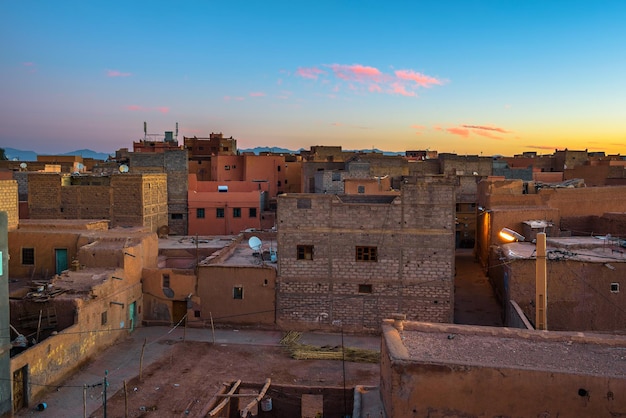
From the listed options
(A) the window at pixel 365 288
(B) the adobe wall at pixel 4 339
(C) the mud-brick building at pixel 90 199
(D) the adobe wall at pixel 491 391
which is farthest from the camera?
(C) the mud-brick building at pixel 90 199

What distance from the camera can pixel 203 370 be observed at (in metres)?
17.0

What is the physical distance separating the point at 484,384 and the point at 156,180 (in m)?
26.7

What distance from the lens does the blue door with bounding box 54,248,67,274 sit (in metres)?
21.5

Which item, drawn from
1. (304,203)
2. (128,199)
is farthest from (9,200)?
(304,203)

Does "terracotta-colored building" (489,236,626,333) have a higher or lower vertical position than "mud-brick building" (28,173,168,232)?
lower

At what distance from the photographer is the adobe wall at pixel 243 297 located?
20438mm

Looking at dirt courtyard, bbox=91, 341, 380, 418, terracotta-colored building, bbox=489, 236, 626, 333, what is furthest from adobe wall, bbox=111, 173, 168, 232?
terracotta-colored building, bbox=489, 236, 626, 333

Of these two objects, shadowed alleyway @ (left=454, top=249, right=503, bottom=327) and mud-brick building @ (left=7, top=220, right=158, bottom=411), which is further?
shadowed alleyway @ (left=454, top=249, right=503, bottom=327)

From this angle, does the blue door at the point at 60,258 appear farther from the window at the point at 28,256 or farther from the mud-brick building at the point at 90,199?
the mud-brick building at the point at 90,199

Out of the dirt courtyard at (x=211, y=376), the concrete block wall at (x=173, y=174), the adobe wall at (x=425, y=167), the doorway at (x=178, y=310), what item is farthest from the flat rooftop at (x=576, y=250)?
the adobe wall at (x=425, y=167)

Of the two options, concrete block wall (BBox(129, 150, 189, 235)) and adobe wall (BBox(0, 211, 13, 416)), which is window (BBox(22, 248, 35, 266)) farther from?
concrete block wall (BBox(129, 150, 189, 235))

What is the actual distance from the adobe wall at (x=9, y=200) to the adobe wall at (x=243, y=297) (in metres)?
8.86

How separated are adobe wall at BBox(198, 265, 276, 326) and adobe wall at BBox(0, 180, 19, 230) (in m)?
8.86

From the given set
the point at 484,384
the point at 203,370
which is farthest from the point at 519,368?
the point at 203,370
